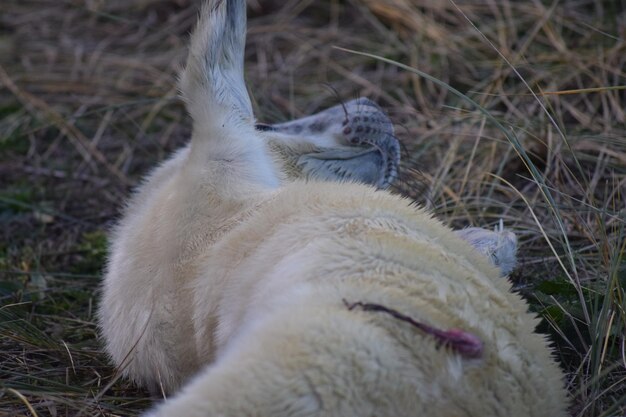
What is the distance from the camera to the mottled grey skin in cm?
306

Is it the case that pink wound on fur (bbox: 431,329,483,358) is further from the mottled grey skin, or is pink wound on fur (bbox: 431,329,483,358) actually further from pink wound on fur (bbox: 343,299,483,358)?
the mottled grey skin

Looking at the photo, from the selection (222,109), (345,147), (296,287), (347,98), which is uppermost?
(296,287)

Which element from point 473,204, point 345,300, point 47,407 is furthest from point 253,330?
point 473,204

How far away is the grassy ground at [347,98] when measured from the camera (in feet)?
9.44

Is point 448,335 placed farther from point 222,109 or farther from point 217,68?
point 217,68

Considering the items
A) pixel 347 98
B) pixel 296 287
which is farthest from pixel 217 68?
pixel 347 98

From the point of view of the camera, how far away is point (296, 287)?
2100 mm

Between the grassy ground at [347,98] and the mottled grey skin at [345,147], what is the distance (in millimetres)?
379

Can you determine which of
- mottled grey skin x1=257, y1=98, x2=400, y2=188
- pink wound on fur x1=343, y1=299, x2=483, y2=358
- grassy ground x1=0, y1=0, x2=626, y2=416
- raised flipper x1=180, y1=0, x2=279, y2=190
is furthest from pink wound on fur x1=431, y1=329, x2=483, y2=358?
mottled grey skin x1=257, y1=98, x2=400, y2=188

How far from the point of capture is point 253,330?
200 cm

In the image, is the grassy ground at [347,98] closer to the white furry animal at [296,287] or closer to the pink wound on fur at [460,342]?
the white furry animal at [296,287]

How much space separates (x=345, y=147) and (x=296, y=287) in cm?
113

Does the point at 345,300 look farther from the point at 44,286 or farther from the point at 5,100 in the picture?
the point at 5,100

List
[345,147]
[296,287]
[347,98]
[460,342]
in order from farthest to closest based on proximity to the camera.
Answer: [347,98] < [345,147] < [296,287] < [460,342]
